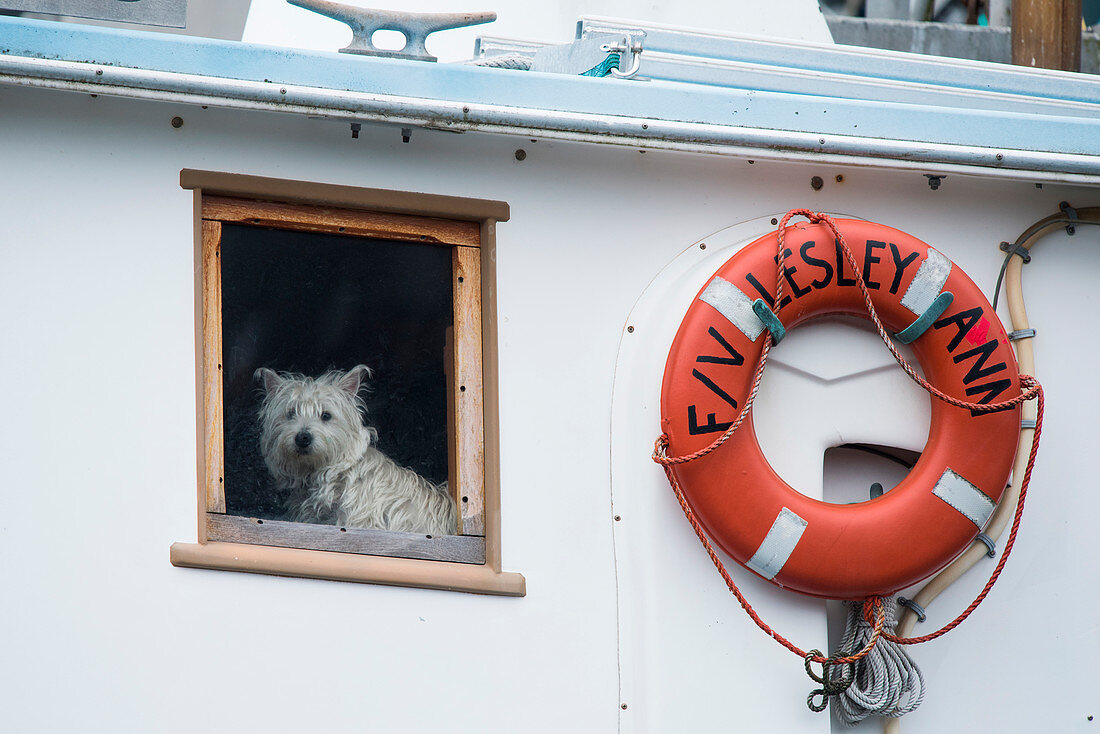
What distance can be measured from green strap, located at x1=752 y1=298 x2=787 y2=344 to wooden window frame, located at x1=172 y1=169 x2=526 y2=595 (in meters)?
0.59

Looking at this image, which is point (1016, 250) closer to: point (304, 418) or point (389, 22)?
point (389, 22)

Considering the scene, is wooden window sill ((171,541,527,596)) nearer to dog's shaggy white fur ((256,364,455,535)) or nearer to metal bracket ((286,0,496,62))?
dog's shaggy white fur ((256,364,455,535))

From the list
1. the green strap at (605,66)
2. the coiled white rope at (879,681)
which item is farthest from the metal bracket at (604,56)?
the coiled white rope at (879,681)

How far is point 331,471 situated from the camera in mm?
2902

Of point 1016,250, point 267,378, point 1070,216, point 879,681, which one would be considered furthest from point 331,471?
point 1070,216

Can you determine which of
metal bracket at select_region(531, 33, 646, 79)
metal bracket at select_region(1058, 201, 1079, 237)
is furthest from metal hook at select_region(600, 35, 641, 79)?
metal bracket at select_region(1058, 201, 1079, 237)

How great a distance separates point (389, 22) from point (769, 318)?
1.06 m

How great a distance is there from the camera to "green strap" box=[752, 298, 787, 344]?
9.16ft

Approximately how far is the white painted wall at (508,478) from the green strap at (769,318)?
150mm

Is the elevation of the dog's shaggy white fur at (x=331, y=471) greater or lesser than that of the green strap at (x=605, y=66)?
lesser

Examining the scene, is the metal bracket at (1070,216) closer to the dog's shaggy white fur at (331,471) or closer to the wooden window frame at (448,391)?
the wooden window frame at (448,391)

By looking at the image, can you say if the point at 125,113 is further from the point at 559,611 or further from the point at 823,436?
the point at 823,436

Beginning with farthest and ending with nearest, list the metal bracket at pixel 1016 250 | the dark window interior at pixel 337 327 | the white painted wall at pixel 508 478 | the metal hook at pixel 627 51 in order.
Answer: the metal bracket at pixel 1016 250
the metal hook at pixel 627 51
the dark window interior at pixel 337 327
the white painted wall at pixel 508 478

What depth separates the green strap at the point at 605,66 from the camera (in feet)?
9.47
